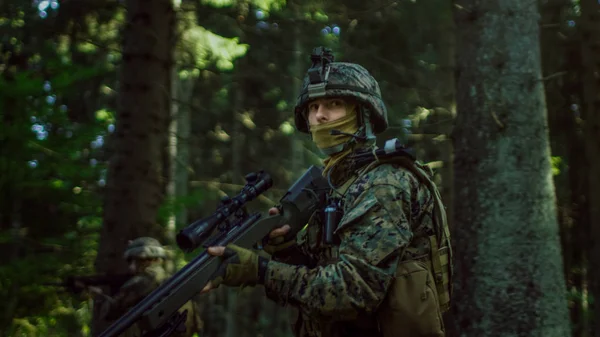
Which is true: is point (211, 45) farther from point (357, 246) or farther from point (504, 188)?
point (357, 246)

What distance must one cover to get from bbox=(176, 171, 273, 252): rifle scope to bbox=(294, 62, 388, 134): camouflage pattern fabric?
1.49 ft

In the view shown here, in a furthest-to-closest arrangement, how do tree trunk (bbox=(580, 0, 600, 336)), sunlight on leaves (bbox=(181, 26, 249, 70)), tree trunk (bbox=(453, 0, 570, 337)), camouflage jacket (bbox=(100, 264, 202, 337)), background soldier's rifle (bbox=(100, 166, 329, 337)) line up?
sunlight on leaves (bbox=(181, 26, 249, 70)), tree trunk (bbox=(580, 0, 600, 336)), camouflage jacket (bbox=(100, 264, 202, 337)), tree trunk (bbox=(453, 0, 570, 337)), background soldier's rifle (bbox=(100, 166, 329, 337))

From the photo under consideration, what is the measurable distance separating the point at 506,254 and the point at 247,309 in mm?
21756

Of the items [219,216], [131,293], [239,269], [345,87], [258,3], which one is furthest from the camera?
[258,3]

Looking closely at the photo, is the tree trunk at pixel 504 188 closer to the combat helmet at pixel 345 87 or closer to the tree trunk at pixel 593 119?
the combat helmet at pixel 345 87

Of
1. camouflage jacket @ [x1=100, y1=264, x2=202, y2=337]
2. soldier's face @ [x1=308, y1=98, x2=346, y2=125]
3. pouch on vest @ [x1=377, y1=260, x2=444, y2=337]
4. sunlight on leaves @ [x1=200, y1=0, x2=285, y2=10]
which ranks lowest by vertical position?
camouflage jacket @ [x1=100, y1=264, x2=202, y2=337]

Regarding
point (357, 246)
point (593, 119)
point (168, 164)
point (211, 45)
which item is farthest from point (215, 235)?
point (211, 45)

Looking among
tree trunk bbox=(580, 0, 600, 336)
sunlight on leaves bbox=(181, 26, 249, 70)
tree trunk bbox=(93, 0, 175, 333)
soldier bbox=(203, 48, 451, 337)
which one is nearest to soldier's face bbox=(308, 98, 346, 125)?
soldier bbox=(203, 48, 451, 337)

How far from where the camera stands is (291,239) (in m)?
3.65

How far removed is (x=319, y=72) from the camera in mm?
3572

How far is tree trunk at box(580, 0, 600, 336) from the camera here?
29.6ft

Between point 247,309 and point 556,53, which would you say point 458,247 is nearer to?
point 556,53

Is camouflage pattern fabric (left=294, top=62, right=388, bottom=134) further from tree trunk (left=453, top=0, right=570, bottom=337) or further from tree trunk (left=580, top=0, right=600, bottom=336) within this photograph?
tree trunk (left=580, top=0, right=600, bottom=336)

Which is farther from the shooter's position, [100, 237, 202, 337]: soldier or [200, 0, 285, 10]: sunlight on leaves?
[200, 0, 285, 10]: sunlight on leaves
